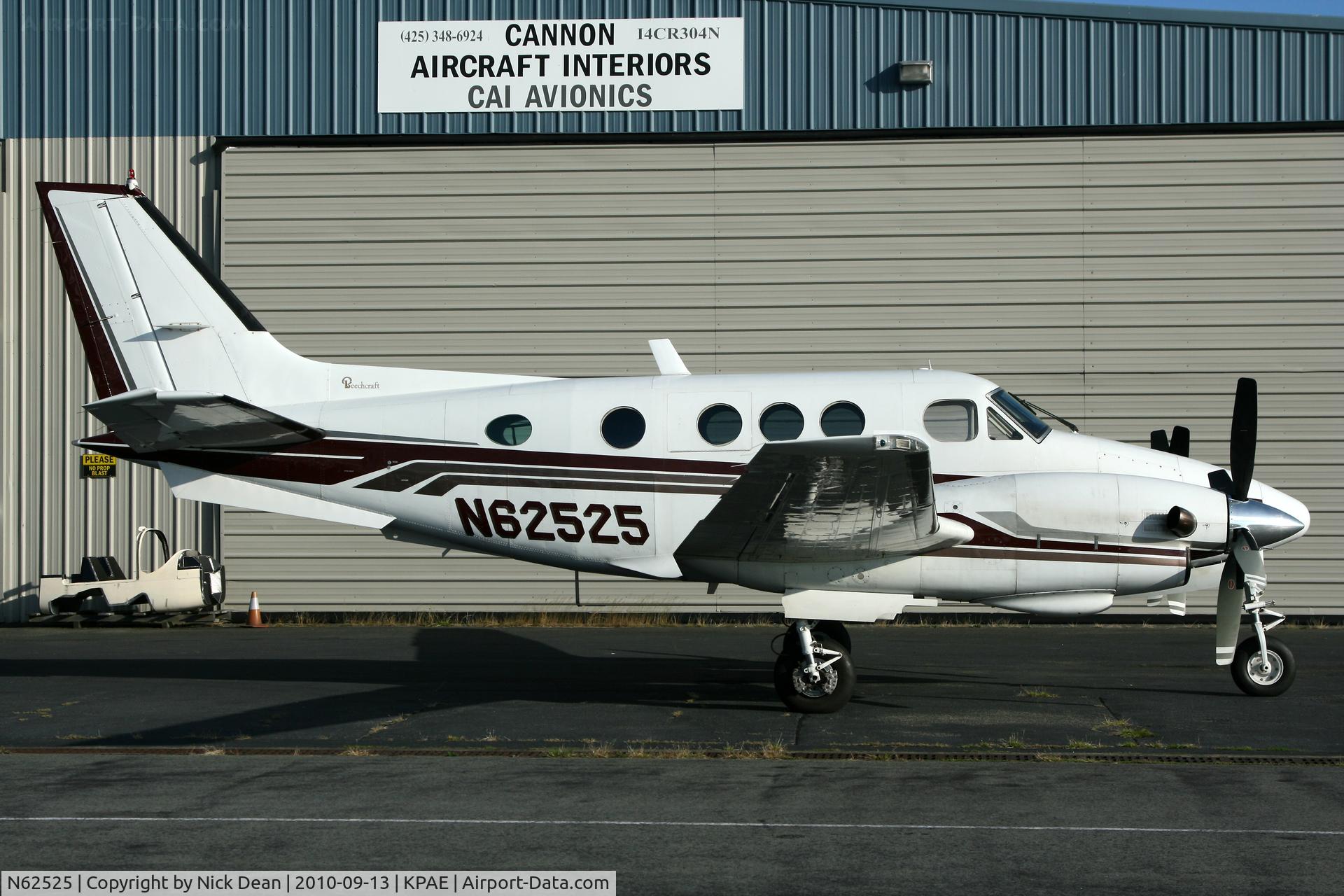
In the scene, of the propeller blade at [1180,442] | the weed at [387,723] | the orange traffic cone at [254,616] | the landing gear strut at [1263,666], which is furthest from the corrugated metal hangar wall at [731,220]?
the weed at [387,723]

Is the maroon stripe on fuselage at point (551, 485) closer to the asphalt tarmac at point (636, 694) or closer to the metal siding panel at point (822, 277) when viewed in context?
the asphalt tarmac at point (636, 694)

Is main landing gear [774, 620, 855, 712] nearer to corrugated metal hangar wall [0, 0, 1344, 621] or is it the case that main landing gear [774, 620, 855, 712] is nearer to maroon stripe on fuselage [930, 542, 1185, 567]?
maroon stripe on fuselage [930, 542, 1185, 567]

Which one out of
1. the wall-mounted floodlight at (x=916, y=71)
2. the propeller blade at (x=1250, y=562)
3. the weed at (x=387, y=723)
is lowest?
the weed at (x=387, y=723)

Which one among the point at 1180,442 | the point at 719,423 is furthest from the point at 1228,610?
the point at 719,423

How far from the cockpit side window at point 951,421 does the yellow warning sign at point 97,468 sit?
14417 mm

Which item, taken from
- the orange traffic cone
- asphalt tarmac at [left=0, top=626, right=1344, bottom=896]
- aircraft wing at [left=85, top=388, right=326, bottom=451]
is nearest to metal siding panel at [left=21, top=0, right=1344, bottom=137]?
the orange traffic cone

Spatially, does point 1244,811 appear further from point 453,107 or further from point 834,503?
point 453,107

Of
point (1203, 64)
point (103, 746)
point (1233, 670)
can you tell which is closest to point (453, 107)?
point (1203, 64)

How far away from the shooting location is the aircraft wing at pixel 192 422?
10234mm

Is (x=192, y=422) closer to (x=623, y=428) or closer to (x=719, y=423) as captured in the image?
(x=623, y=428)

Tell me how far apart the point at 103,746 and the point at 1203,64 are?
701 inches

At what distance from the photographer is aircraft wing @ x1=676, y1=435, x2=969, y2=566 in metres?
8.82

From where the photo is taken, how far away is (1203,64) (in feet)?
60.8

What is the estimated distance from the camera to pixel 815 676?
10242 millimetres
